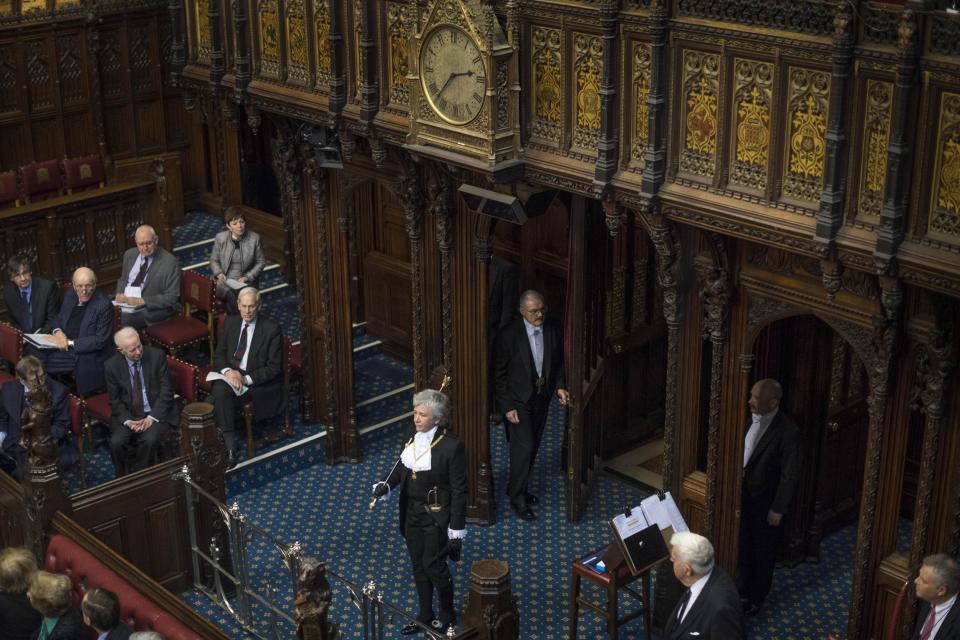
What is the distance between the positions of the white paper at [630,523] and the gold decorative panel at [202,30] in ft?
18.8

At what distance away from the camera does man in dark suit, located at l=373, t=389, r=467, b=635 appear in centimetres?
923

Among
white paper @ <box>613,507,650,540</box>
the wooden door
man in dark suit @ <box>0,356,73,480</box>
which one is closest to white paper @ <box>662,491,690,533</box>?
white paper @ <box>613,507,650,540</box>

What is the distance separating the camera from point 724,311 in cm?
886

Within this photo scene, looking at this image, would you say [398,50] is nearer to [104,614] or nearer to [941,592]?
[104,614]

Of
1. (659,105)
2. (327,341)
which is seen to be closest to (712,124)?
(659,105)

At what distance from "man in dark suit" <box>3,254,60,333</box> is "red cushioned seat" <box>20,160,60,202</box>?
239 centimetres

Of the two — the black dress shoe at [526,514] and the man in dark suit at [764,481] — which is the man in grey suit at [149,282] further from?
the man in dark suit at [764,481]

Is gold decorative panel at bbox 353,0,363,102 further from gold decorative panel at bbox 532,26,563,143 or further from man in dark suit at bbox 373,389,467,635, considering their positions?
man in dark suit at bbox 373,389,467,635

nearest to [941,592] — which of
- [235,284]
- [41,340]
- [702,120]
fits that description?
[702,120]

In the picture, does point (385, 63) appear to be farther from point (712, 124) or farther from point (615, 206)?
point (712, 124)

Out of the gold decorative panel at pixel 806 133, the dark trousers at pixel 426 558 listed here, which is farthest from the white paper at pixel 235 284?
the gold decorative panel at pixel 806 133

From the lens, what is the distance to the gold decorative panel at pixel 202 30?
38.8 ft

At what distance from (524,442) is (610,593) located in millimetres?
2223

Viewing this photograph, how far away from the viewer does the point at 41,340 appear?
40.0 ft
